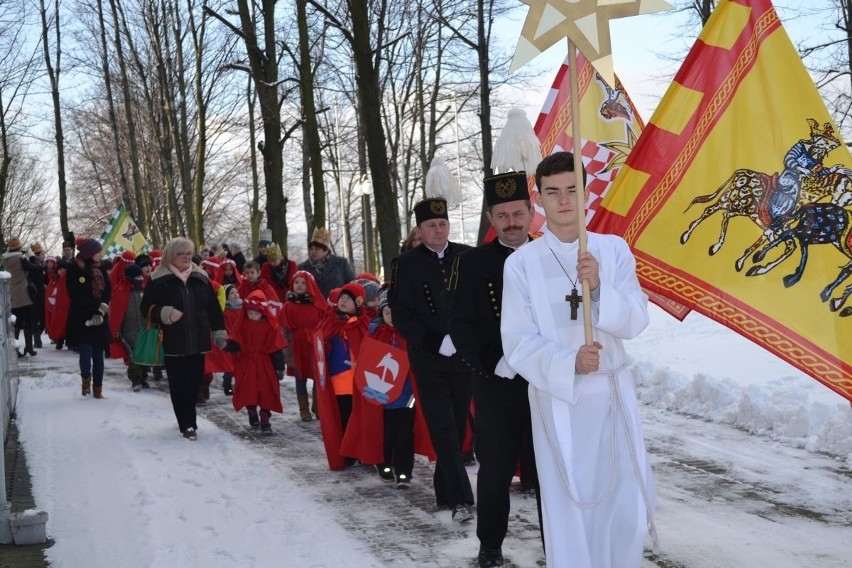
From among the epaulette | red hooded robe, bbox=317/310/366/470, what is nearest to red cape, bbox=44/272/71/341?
red hooded robe, bbox=317/310/366/470

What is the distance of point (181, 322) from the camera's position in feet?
32.9

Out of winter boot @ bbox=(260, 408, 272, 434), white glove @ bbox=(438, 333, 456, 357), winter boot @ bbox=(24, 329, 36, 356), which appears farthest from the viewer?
winter boot @ bbox=(24, 329, 36, 356)

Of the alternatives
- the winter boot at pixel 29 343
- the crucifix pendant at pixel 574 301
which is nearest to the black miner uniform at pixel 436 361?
the crucifix pendant at pixel 574 301

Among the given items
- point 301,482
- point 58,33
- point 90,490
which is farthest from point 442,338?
point 58,33

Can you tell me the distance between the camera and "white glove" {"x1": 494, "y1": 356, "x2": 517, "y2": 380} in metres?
4.99

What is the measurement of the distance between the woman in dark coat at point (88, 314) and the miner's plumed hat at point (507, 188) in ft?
25.7

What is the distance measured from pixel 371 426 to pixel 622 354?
4073 millimetres

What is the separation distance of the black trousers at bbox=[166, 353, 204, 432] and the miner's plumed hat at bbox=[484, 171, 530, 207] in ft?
16.9

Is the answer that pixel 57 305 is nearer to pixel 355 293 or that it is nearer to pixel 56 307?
pixel 56 307

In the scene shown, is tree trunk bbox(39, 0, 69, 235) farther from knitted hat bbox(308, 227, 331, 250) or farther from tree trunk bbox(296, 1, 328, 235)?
knitted hat bbox(308, 227, 331, 250)

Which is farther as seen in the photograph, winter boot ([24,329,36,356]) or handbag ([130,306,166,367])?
winter boot ([24,329,36,356])

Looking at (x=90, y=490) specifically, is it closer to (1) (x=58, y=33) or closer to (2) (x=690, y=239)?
(2) (x=690, y=239)

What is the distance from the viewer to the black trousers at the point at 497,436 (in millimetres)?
5277

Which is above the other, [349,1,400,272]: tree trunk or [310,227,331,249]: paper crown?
[349,1,400,272]: tree trunk
